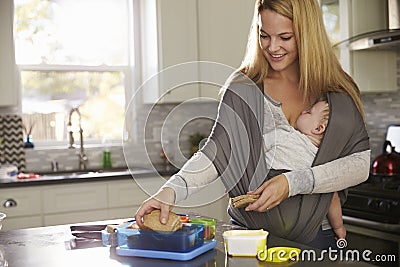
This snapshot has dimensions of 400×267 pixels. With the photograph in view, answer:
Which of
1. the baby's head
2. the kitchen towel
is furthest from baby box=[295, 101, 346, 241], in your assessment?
the kitchen towel

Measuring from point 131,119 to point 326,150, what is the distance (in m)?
3.02

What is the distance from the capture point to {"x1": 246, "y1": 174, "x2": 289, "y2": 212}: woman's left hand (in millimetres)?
1993

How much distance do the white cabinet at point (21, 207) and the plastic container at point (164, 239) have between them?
232 centimetres

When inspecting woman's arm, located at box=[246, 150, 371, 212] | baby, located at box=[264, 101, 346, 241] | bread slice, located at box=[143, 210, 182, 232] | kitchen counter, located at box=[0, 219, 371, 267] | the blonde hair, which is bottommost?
kitchen counter, located at box=[0, 219, 371, 267]

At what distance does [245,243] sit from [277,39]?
74 centimetres

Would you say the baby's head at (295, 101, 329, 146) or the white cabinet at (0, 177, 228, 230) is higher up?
the baby's head at (295, 101, 329, 146)

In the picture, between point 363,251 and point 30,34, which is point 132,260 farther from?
point 30,34

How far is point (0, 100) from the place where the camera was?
14.2 ft

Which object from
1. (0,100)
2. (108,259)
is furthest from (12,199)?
(108,259)

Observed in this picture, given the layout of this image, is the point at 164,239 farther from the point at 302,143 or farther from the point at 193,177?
the point at 302,143

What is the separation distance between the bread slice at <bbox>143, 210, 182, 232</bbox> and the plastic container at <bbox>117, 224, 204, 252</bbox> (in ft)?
0.06

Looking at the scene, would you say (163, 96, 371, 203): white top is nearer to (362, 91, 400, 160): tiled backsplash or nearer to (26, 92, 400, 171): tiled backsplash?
(26, 92, 400, 171): tiled backsplash

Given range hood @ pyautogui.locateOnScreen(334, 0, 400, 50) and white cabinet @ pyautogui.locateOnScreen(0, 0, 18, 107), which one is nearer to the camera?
range hood @ pyautogui.locateOnScreen(334, 0, 400, 50)

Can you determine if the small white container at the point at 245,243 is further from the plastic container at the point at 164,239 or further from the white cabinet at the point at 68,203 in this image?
the white cabinet at the point at 68,203
